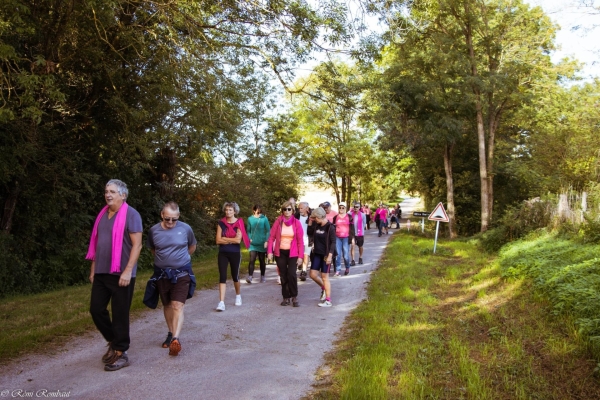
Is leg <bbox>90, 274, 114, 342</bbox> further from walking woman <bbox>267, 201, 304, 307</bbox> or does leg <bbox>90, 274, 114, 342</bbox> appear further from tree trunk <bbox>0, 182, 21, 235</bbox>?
tree trunk <bbox>0, 182, 21, 235</bbox>

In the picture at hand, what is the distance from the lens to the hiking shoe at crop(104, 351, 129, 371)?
16.9ft

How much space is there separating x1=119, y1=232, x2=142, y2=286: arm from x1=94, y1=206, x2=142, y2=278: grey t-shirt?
5cm

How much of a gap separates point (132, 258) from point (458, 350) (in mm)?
3960

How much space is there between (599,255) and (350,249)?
7.36 metres

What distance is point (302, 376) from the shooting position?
519 cm

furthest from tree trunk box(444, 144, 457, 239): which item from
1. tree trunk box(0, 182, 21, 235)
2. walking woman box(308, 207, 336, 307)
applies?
tree trunk box(0, 182, 21, 235)

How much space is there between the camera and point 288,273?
9.12 metres

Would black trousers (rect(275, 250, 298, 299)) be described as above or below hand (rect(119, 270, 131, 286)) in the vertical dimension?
below

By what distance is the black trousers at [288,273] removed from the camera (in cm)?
905

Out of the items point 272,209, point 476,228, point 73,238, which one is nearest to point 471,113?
point 476,228

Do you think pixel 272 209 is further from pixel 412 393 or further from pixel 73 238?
pixel 412 393

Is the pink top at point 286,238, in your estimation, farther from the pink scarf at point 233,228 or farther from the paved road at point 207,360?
the paved road at point 207,360

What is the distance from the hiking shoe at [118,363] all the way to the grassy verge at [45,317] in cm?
141

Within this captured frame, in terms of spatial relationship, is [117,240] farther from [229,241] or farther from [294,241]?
[294,241]
